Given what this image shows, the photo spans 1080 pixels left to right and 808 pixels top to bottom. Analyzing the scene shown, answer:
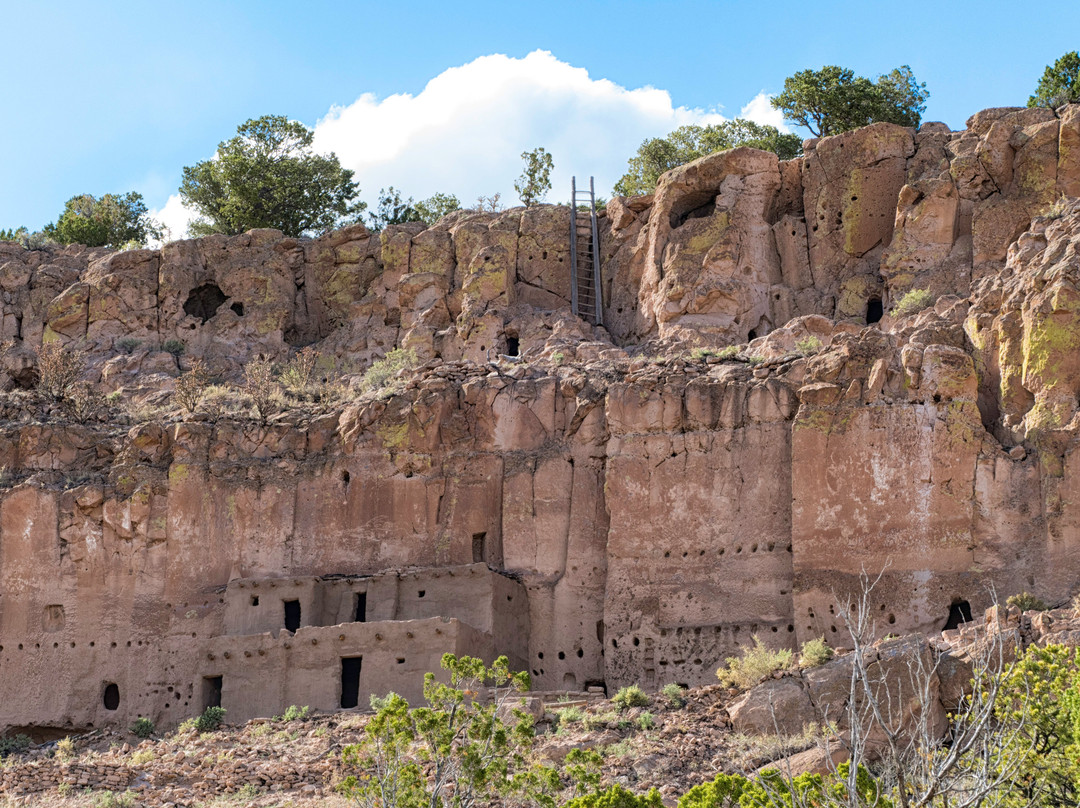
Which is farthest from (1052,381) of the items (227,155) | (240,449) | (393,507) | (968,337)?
(227,155)

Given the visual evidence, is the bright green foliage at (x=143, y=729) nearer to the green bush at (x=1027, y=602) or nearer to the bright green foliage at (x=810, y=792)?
the bright green foliage at (x=810, y=792)

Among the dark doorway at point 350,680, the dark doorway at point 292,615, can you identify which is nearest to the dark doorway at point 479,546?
the dark doorway at point 292,615

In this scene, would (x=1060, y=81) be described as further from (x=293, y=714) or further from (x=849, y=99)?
(x=293, y=714)

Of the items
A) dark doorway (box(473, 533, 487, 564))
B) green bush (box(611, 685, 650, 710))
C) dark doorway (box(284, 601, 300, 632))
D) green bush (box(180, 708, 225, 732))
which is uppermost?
dark doorway (box(473, 533, 487, 564))

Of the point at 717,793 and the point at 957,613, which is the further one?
the point at 957,613

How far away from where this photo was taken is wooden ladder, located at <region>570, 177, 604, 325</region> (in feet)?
132

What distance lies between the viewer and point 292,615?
31547mm

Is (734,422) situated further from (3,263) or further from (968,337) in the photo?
(3,263)

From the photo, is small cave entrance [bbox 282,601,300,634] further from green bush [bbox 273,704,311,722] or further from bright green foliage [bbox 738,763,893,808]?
bright green foliage [bbox 738,763,893,808]

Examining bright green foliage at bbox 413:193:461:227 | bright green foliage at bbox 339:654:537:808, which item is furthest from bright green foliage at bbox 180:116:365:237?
bright green foliage at bbox 339:654:537:808

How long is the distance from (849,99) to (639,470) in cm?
1743

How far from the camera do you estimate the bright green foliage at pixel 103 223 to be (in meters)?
49.8

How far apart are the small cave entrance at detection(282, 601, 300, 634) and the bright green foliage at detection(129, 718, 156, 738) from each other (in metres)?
3.22

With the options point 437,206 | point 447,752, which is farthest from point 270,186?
point 447,752
